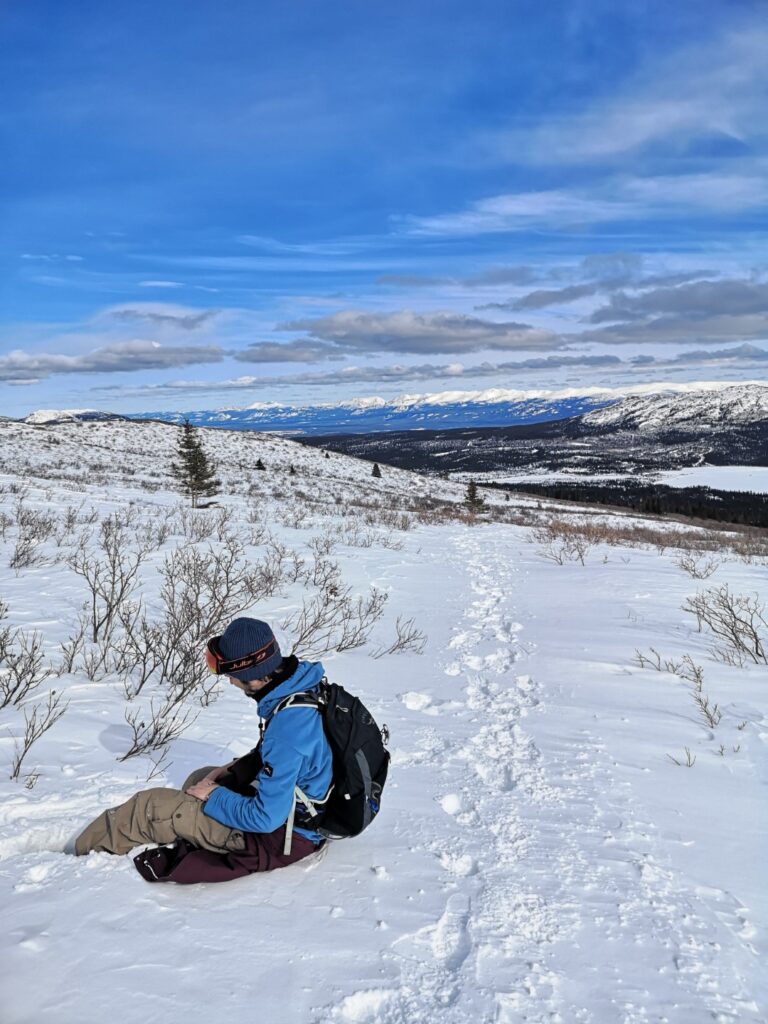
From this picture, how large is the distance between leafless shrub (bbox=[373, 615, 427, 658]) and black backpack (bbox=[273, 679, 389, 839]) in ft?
12.7

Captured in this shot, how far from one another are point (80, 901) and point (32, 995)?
1.42 ft

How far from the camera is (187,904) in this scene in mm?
2523

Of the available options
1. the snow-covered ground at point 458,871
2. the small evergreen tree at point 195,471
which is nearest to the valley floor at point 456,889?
the snow-covered ground at point 458,871

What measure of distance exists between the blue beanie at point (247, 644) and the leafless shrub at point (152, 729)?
1.28m

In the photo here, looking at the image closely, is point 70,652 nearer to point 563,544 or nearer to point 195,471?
point 563,544

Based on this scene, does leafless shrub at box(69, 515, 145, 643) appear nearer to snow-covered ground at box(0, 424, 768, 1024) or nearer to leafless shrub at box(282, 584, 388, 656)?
snow-covered ground at box(0, 424, 768, 1024)

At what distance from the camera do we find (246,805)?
2.64 meters

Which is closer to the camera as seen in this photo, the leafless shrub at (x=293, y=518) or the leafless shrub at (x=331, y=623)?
the leafless shrub at (x=331, y=623)

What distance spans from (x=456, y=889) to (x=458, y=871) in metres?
0.15

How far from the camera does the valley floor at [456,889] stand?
215cm

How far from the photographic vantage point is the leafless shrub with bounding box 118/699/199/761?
3713 mm

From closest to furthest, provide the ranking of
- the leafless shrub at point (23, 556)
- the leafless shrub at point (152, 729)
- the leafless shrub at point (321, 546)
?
the leafless shrub at point (152, 729) < the leafless shrub at point (23, 556) < the leafless shrub at point (321, 546)

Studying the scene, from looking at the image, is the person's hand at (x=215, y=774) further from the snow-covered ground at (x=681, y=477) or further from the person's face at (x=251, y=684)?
the snow-covered ground at (x=681, y=477)

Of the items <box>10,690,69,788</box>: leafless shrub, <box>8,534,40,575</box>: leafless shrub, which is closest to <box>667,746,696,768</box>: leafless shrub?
<box>10,690,69,788</box>: leafless shrub
